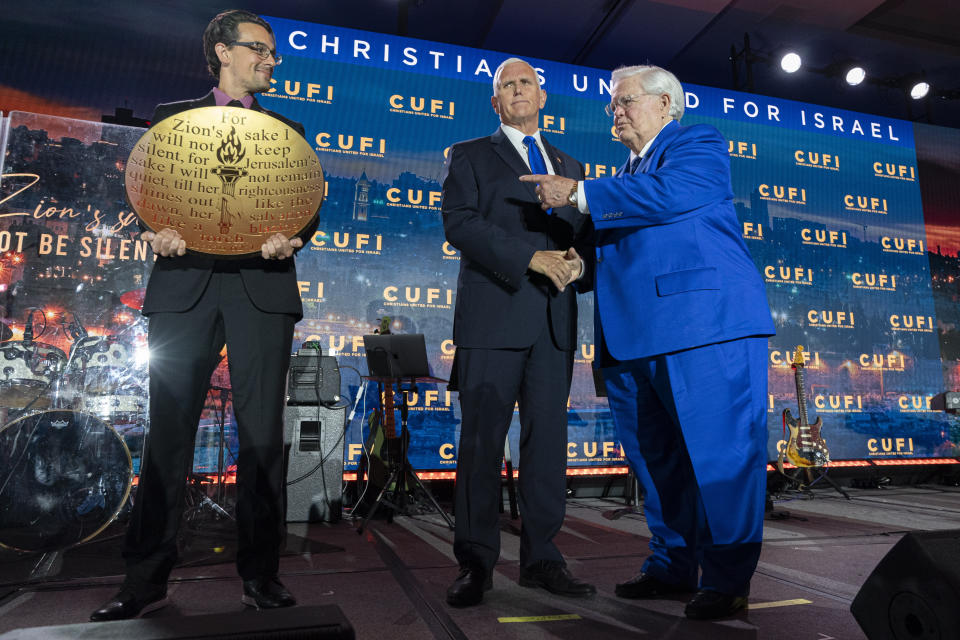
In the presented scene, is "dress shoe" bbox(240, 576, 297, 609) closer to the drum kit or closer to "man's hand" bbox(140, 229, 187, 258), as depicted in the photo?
"man's hand" bbox(140, 229, 187, 258)

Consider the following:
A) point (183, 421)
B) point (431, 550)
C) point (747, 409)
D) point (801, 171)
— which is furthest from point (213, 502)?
point (801, 171)

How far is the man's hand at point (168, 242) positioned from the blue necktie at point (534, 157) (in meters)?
1.15

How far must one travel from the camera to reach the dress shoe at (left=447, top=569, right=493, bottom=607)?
156cm

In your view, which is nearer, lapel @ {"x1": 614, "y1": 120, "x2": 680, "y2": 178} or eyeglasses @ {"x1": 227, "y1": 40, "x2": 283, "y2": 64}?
eyeglasses @ {"x1": 227, "y1": 40, "x2": 283, "y2": 64}

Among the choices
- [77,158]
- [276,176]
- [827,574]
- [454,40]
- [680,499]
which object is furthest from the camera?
[454,40]

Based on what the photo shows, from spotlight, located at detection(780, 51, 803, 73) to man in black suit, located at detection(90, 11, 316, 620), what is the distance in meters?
5.49

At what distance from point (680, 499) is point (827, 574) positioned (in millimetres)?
680

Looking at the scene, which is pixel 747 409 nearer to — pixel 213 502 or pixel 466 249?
pixel 466 249

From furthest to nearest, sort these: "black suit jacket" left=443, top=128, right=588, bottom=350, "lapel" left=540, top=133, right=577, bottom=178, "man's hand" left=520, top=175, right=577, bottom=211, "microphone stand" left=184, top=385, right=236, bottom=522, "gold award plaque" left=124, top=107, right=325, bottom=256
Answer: "microphone stand" left=184, top=385, right=236, bottom=522, "lapel" left=540, top=133, right=577, bottom=178, "black suit jacket" left=443, top=128, right=588, bottom=350, "man's hand" left=520, top=175, right=577, bottom=211, "gold award plaque" left=124, top=107, right=325, bottom=256

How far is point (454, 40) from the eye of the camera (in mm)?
5469

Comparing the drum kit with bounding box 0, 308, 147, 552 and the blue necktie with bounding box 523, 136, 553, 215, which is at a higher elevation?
the blue necktie with bounding box 523, 136, 553, 215

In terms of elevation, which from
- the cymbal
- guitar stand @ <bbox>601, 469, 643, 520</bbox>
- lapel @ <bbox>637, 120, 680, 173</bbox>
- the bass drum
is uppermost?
lapel @ <bbox>637, 120, 680, 173</bbox>

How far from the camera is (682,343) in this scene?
1.57m

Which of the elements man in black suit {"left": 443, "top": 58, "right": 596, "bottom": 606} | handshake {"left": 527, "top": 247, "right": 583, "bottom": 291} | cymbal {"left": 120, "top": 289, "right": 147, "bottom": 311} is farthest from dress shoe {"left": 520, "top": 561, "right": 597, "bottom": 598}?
cymbal {"left": 120, "top": 289, "right": 147, "bottom": 311}
